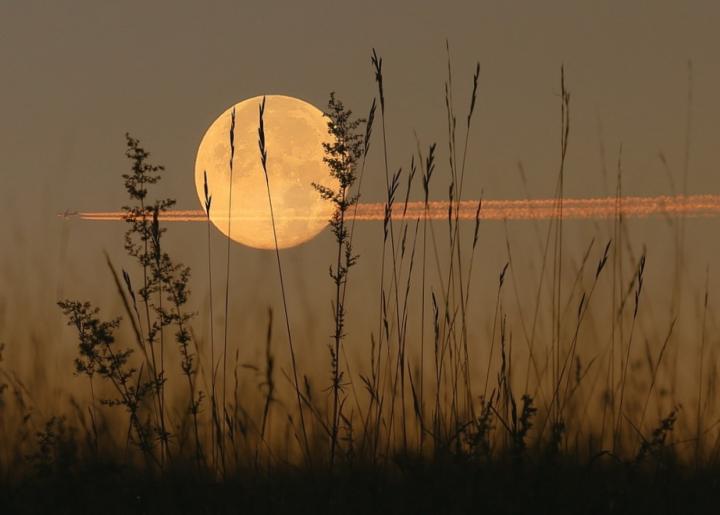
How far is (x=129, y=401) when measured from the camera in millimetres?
3408

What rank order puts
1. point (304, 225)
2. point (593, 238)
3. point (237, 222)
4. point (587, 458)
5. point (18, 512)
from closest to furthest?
point (18, 512), point (587, 458), point (593, 238), point (237, 222), point (304, 225)

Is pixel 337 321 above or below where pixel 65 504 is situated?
above

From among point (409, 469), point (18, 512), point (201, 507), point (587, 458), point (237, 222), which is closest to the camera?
point (409, 469)

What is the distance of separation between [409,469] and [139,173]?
53.9 inches

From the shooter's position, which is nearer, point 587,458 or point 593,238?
point 587,458

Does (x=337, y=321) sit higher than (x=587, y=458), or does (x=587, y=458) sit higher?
(x=337, y=321)

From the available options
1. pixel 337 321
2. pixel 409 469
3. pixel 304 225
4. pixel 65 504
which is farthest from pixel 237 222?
pixel 409 469

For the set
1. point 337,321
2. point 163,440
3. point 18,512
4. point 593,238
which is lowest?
point 18,512

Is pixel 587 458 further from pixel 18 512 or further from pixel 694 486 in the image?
pixel 18 512

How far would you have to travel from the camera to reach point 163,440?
339 centimetres

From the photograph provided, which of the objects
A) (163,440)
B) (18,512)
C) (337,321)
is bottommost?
(18,512)

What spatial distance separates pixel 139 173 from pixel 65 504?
1074 mm

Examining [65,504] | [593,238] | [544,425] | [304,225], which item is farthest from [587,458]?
[304,225]

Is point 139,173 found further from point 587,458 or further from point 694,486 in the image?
point 694,486
